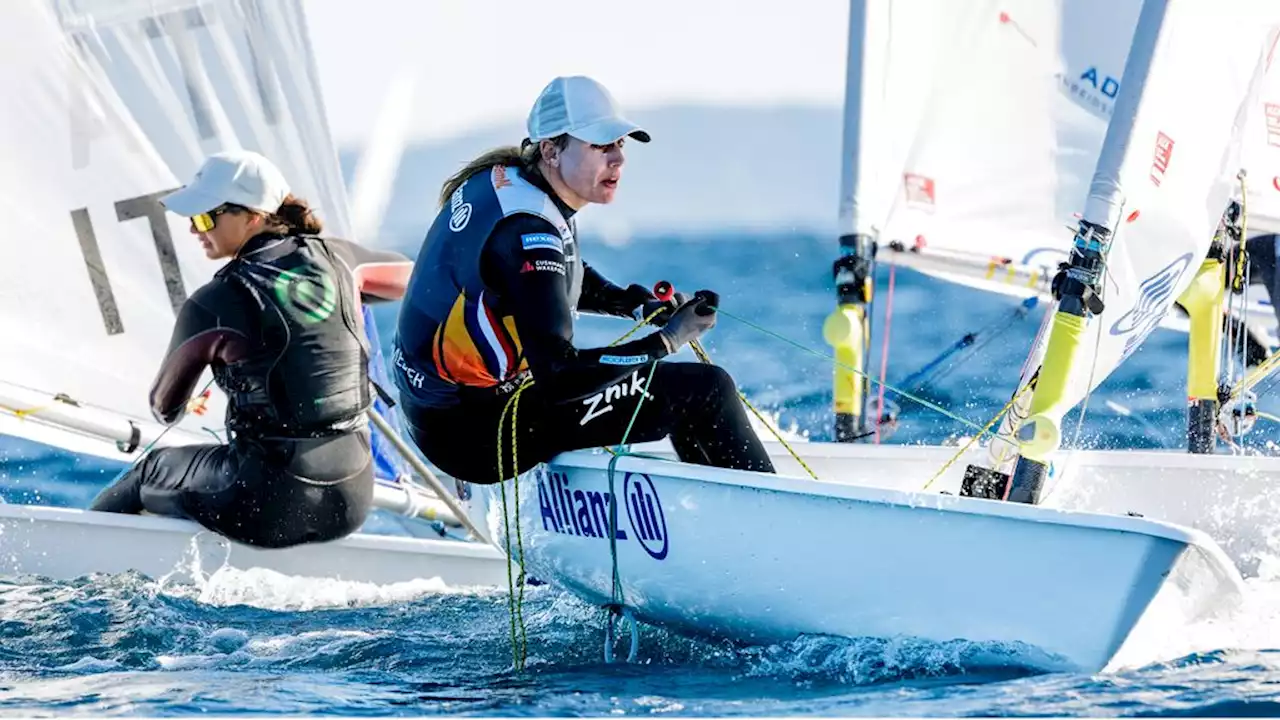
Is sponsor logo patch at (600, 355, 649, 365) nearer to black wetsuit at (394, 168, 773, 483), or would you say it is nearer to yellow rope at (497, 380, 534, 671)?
black wetsuit at (394, 168, 773, 483)

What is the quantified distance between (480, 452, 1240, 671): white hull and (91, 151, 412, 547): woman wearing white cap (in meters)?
0.63


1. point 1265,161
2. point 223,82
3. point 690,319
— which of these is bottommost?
point 1265,161

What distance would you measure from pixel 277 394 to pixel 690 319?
1.08 meters

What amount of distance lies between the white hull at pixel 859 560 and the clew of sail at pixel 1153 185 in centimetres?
59

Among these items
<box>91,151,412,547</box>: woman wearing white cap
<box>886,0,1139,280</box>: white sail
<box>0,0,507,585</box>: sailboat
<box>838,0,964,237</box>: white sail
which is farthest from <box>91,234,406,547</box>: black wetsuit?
<box>886,0,1139,280</box>: white sail

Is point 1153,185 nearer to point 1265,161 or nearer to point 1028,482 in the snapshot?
point 1028,482

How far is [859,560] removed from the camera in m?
2.92

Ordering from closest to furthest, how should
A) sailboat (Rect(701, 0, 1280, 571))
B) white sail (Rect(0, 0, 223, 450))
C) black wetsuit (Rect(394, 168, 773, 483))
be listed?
black wetsuit (Rect(394, 168, 773, 483)) → white sail (Rect(0, 0, 223, 450)) → sailboat (Rect(701, 0, 1280, 571))

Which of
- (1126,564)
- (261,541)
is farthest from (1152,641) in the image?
(261,541)

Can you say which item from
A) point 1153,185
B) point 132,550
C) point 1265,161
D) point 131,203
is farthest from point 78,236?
point 1265,161

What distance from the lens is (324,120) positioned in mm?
4871

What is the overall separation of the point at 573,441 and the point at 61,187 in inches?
82.7

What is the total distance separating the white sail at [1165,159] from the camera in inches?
136

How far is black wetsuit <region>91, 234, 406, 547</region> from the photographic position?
138 inches
